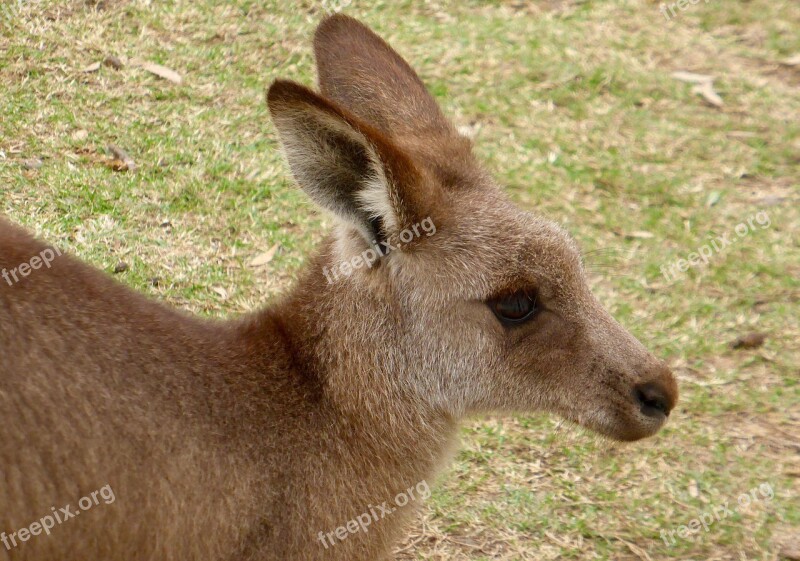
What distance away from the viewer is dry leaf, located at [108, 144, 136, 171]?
7.03 metres

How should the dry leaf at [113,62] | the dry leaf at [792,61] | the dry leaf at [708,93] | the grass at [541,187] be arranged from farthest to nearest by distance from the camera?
the dry leaf at [792,61] < the dry leaf at [708,93] < the dry leaf at [113,62] < the grass at [541,187]

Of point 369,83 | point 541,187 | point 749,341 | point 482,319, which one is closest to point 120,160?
point 369,83

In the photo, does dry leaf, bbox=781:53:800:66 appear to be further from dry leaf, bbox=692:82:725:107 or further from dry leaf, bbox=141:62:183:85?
dry leaf, bbox=141:62:183:85

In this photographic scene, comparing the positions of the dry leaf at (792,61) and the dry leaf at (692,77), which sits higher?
the dry leaf at (692,77)

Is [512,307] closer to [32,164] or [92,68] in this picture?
[32,164]

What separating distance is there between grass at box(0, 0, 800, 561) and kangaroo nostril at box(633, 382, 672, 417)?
47 cm

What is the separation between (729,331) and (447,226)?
3700mm

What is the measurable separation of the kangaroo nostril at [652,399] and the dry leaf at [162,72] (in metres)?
5.14

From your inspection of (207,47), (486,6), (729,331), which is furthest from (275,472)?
(486,6)

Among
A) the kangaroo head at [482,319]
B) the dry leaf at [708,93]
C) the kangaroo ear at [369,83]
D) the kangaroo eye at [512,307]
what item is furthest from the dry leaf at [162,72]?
the dry leaf at [708,93]

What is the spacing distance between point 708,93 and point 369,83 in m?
5.98

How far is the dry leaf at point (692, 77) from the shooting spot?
9.96 m

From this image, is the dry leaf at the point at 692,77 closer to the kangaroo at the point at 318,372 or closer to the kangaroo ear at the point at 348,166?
the kangaroo at the point at 318,372

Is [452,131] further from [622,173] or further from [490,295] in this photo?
[622,173]
